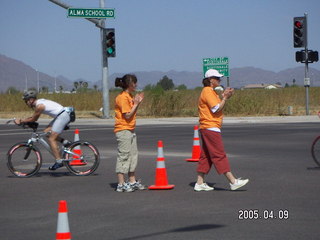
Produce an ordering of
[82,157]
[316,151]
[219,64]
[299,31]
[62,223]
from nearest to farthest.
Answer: [62,223] < [82,157] < [316,151] < [299,31] < [219,64]

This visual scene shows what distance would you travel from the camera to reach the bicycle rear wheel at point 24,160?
14039mm

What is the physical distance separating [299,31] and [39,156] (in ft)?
74.1

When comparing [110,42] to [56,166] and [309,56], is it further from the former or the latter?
[56,166]

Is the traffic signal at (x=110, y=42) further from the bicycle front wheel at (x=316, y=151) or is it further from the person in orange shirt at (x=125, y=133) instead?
the person in orange shirt at (x=125, y=133)

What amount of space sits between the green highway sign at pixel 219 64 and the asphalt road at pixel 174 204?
66.9ft

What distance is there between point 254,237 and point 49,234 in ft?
7.09

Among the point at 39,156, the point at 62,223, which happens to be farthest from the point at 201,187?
the point at 62,223

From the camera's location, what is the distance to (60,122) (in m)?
13.9

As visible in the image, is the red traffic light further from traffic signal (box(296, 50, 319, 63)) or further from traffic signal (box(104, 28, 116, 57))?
traffic signal (box(104, 28, 116, 57))

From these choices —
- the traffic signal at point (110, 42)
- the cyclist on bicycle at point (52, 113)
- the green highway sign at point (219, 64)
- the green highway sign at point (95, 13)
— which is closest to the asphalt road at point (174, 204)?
the cyclist on bicycle at point (52, 113)

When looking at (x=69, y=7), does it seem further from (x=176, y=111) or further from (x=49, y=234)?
(x=49, y=234)

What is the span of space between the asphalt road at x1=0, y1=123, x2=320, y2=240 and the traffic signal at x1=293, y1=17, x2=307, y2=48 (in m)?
17.6

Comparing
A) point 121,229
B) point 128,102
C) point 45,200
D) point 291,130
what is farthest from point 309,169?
point 291,130

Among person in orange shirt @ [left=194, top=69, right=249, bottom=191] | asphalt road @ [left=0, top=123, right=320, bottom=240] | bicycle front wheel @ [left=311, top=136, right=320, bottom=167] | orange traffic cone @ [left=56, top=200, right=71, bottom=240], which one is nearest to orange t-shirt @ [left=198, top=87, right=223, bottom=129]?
person in orange shirt @ [left=194, top=69, right=249, bottom=191]
